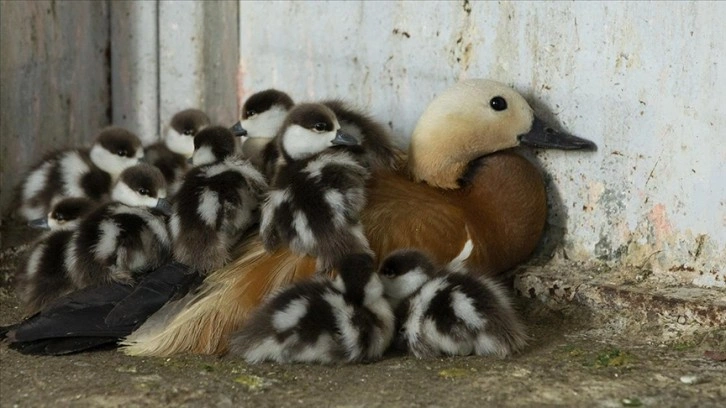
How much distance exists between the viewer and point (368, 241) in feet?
11.2

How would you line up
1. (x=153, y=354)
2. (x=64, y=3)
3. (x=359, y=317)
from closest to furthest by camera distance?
(x=359, y=317), (x=153, y=354), (x=64, y=3)

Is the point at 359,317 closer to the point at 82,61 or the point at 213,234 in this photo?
the point at 213,234

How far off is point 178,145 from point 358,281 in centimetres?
158

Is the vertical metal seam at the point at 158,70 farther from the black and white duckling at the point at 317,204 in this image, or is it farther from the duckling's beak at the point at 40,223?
the black and white duckling at the point at 317,204

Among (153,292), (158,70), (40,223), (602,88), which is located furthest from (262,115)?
(602,88)

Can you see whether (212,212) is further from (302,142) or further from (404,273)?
(404,273)

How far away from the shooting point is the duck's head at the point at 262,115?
4.11 meters

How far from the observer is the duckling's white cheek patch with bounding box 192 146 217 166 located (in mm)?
3666

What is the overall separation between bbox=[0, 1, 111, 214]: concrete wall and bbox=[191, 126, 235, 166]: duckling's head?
1.08 m

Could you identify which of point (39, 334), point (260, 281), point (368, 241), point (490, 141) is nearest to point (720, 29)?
point (490, 141)

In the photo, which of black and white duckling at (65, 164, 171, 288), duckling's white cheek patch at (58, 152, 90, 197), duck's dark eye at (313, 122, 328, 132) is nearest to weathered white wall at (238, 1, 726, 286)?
duck's dark eye at (313, 122, 328, 132)

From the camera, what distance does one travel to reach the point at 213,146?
3695 millimetres

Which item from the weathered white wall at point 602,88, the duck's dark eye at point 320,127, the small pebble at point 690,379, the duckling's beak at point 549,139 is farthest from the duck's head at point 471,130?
the small pebble at point 690,379

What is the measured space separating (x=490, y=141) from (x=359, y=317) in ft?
3.23
